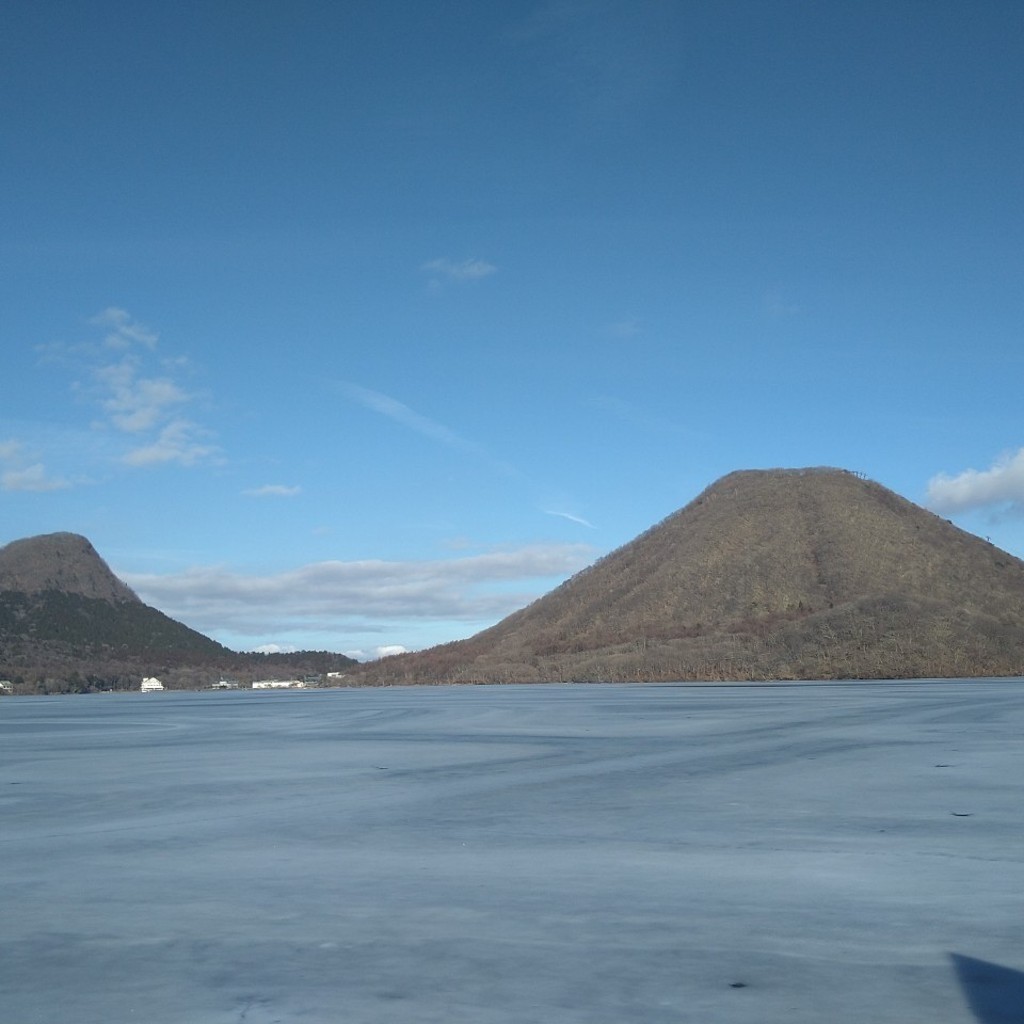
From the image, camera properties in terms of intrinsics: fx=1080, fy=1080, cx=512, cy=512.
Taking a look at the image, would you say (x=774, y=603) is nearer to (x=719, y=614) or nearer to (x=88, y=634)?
(x=719, y=614)

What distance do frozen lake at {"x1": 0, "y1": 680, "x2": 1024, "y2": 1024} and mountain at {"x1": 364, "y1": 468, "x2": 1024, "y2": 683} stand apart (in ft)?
227

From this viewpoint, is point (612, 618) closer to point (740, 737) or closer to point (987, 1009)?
point (740, 737)

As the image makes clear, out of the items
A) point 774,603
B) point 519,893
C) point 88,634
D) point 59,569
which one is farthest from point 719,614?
point 59,569

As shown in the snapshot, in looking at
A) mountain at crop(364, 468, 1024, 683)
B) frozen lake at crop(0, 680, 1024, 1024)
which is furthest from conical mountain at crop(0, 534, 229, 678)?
frozen lake at crop(0, 680, 1024, 1024)

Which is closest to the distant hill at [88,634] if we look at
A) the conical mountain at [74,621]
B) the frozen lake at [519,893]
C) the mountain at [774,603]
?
the conical mountain at [74,621]

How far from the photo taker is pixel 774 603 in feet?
352

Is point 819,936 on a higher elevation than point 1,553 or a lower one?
lower

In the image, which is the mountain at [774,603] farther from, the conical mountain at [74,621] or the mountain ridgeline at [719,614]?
the conical mountain at [74,621]

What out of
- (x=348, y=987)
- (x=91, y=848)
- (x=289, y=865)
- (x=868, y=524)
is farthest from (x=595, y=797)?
(x=868, y=524)

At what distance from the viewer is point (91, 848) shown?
8.55 m

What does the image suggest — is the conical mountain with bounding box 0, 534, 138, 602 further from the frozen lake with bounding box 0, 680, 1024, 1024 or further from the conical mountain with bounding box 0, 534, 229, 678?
the frozen lake with bounding box 0, 680, 1024, 1024

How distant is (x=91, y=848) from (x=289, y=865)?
1.92 meters

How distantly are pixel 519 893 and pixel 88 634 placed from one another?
508ft

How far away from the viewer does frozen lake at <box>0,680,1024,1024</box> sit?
15.6 ft
